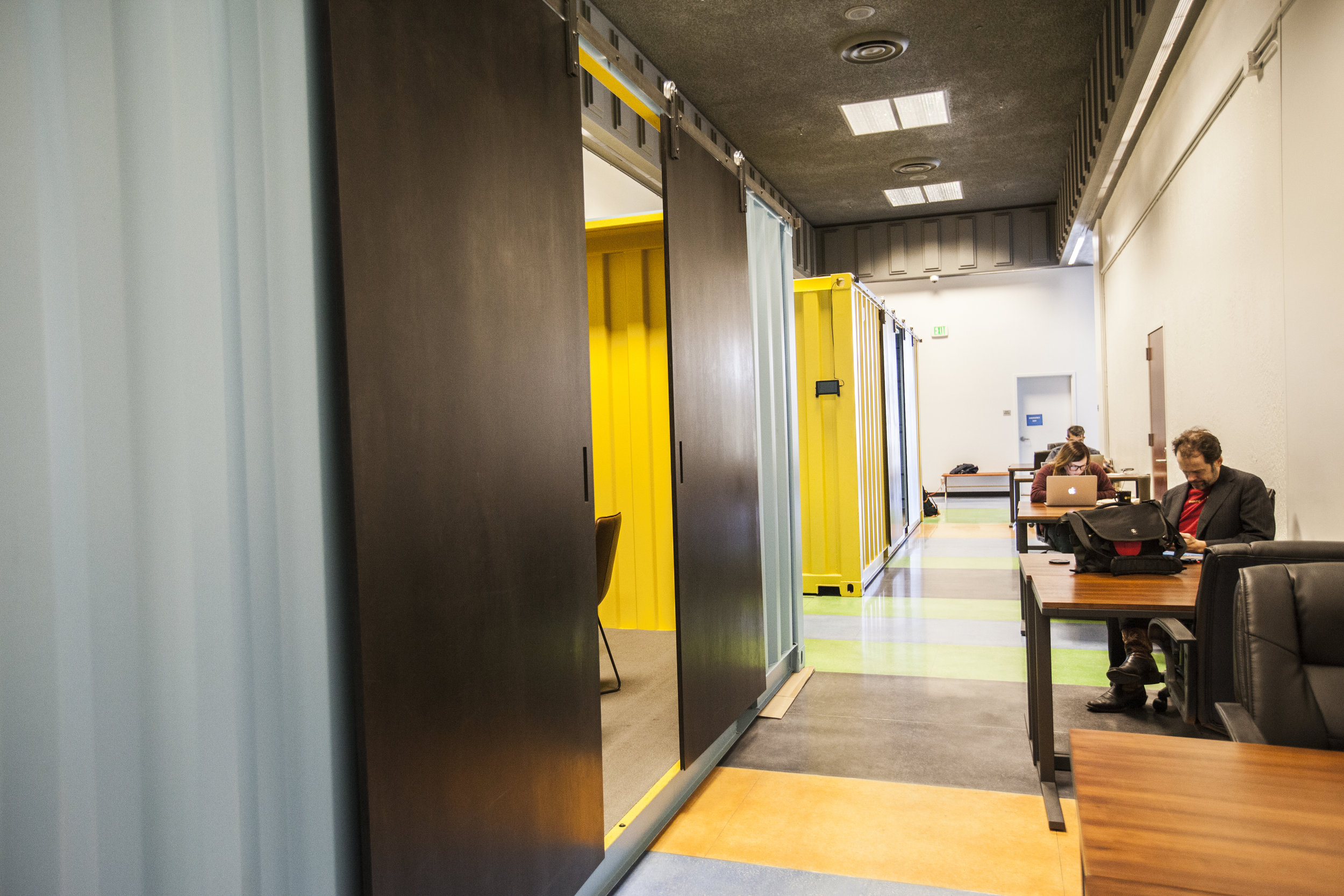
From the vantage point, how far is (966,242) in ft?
44.5

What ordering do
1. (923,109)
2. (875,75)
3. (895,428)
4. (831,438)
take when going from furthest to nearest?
(895,428) → (923,109) → (875,75) → (831,438)

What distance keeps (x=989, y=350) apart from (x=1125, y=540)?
1197cm

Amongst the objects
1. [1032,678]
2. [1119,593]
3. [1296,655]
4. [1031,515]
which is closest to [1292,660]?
[1296,655]

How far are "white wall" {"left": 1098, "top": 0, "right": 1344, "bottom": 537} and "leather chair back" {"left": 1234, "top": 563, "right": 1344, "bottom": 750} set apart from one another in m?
1.98

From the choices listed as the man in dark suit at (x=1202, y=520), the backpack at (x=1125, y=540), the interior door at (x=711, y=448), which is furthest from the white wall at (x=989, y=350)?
the backpack at (x=1125, y=540)

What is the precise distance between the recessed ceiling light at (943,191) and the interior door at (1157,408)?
4639 mm

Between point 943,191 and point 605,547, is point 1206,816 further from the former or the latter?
point 943,191

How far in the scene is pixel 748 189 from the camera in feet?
13.5

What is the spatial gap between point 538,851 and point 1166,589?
240cm

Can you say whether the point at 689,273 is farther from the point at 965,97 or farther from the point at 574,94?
the point at 965,97

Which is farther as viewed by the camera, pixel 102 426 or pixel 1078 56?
pixel 1078 56

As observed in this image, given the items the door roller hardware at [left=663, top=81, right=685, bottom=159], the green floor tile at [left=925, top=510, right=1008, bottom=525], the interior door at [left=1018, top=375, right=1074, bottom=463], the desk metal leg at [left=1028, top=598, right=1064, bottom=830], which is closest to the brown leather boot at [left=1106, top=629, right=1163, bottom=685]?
the desk metal leg at [left=1028, top=598, right=1064, bottom=830]

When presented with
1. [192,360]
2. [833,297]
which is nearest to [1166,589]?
[192,360]

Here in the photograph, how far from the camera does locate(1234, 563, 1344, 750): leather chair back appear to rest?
1824 millimetres
